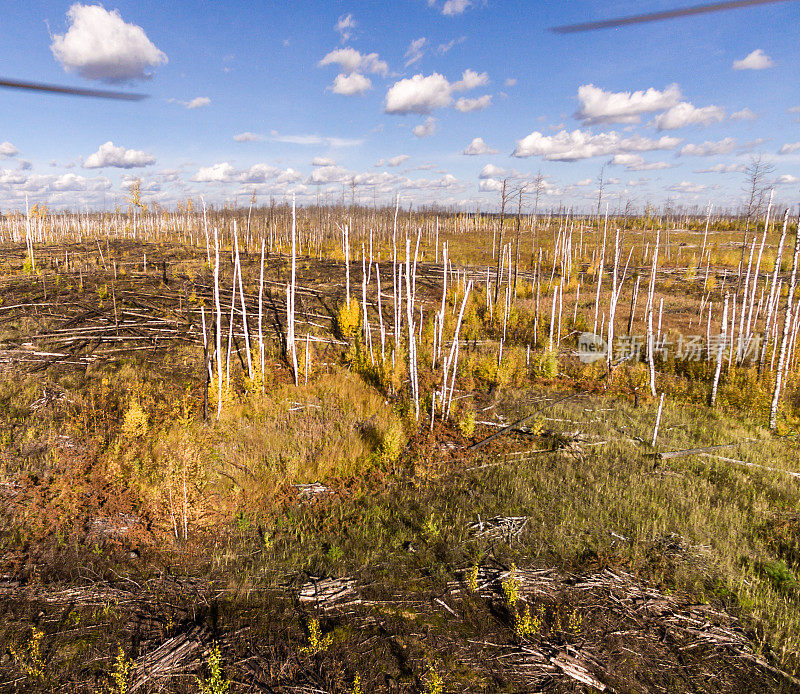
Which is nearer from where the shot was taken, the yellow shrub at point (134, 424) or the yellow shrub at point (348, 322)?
the yellow shrub at point (134, 424)

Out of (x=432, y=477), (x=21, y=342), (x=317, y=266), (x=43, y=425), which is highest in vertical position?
(x=317, y=266)

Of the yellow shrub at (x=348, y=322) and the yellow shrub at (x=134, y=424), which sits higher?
the yellow shrub at (x=348, y=322)

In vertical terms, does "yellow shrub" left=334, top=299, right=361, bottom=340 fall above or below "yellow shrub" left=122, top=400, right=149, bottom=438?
above

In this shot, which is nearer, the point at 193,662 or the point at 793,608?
the point at 193,662

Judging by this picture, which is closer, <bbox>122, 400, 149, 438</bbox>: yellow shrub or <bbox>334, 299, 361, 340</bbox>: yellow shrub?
<bbox>122, 400, 149, 438</bbox>: yellow shrub

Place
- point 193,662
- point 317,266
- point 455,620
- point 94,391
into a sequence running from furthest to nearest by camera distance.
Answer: point 317,266 < point 94,391 < point 455,620 < point 193,662

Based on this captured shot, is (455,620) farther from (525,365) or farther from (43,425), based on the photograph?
(525,365)

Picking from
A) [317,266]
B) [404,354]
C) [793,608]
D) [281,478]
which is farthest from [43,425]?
[317,266]

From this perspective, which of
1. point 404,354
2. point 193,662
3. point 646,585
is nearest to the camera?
point 193,662

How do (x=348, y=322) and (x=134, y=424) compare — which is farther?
(x=348, y=322)

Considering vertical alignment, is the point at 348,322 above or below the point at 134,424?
above

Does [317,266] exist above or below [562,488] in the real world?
above
